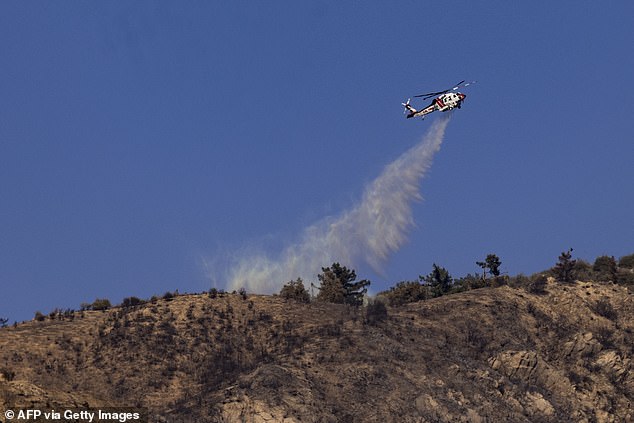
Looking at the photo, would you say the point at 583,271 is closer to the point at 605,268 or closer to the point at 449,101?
the point at 605,268

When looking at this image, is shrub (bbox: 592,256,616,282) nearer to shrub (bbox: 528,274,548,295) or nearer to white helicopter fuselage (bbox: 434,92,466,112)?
shrub (bbox: 528,274,548,295)

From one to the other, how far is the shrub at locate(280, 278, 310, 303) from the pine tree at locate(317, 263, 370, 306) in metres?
2.94

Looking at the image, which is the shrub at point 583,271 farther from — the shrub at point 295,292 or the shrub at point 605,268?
the shrub at point 295,292

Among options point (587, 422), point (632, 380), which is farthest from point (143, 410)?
point (632, 380)

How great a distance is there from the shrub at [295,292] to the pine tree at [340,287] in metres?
2.94

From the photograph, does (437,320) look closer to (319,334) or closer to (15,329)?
(319,334)

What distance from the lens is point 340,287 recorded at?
327 feet

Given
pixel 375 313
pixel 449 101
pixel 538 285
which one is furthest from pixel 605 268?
pixel 375 313

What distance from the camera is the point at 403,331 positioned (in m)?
85.2

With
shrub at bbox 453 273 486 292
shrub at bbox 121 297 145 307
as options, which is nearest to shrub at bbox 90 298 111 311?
shrub at bbox 121 297 145 307

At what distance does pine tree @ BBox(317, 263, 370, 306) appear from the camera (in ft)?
319

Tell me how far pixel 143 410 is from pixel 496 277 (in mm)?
42488

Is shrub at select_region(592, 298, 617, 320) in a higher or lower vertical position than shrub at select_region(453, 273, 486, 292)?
lower

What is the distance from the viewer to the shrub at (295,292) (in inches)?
3656
